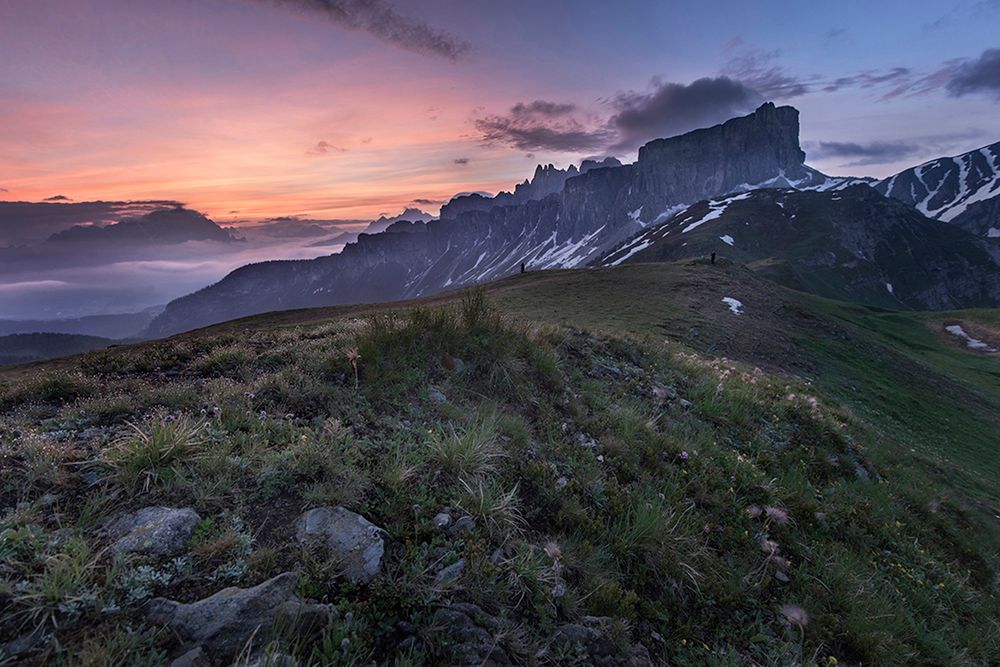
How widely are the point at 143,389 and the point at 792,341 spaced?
34056 mm

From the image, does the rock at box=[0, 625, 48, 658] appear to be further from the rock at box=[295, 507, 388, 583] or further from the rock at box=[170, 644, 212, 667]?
the rock at box=[295, 507, 388, 583]

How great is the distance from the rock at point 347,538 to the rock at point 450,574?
19.5 inches

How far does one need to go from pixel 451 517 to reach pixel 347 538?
3.20 ft

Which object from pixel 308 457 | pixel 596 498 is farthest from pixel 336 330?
pixel 596 498

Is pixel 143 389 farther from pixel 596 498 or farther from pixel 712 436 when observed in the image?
pixel 712 436

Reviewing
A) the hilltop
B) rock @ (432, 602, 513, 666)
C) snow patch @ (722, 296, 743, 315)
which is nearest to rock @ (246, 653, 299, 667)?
the hilltop

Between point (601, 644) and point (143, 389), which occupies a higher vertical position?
point (143, 389)

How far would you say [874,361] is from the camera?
3075 centimetres

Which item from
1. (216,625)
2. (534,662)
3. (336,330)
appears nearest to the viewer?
(216,625)

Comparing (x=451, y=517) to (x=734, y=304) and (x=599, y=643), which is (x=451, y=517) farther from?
(x=734, y=304)

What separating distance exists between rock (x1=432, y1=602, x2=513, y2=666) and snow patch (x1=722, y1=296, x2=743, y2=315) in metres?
Result: 34.3

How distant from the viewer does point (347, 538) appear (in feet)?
12.4

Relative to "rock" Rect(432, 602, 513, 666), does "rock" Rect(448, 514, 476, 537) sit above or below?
above

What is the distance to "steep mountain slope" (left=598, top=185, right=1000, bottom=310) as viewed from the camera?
5123 inches
